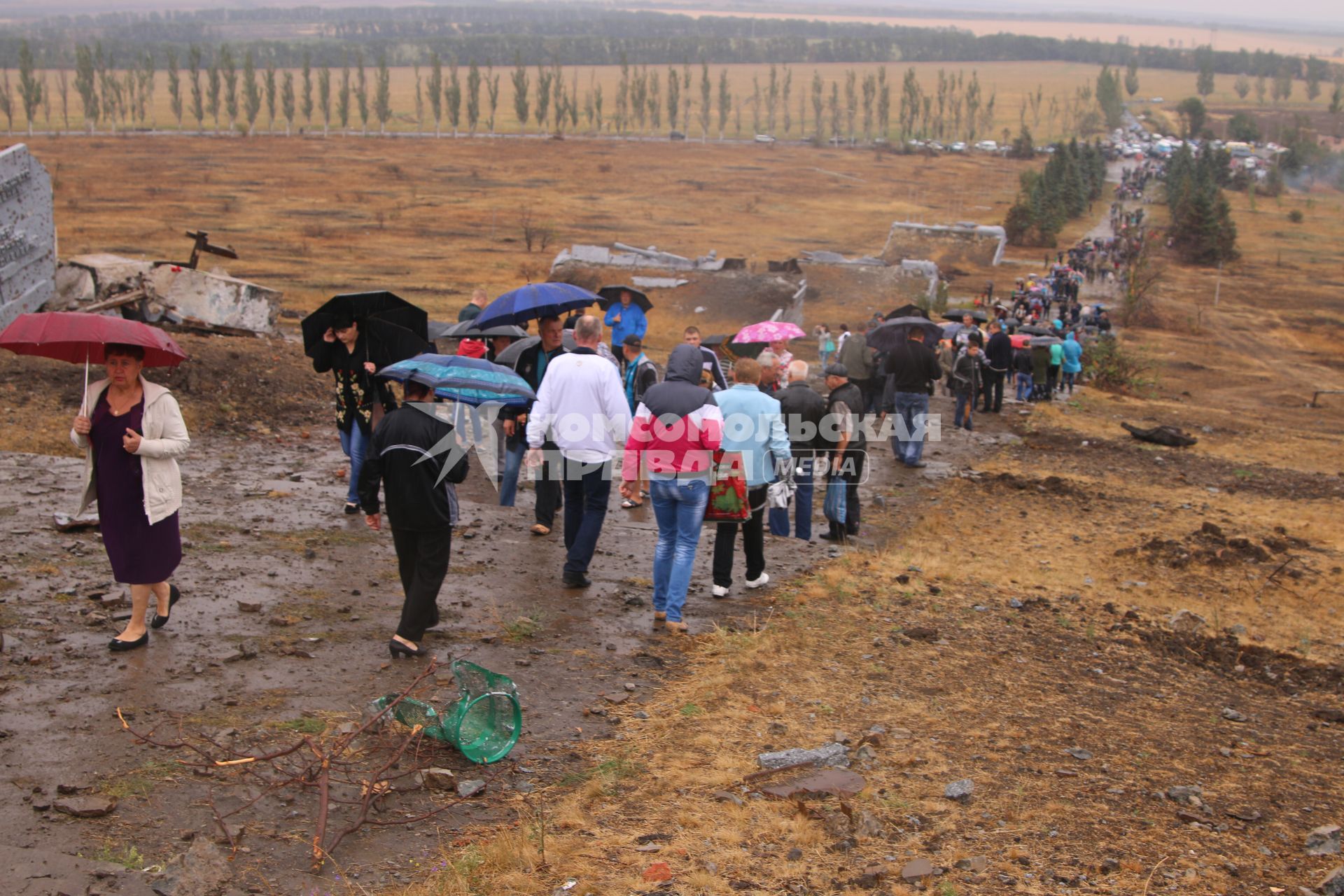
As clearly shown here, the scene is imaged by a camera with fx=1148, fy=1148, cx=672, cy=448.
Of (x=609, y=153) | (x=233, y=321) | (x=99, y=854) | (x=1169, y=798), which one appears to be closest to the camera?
(x=99, y=854)

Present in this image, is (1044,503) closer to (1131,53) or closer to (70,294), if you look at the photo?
(70,294)

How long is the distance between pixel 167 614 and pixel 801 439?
475 cm

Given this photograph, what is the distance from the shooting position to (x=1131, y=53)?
178750mm

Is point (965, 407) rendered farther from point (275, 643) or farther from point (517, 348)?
point (275, 643)

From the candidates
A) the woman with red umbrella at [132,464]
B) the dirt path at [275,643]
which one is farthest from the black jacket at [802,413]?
the woman with red umbrella at [132,464]

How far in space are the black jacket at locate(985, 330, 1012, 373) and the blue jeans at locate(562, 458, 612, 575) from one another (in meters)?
9.89

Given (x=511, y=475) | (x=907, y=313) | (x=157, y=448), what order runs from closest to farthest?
(x=157, y=448)
(x=511, y=475)
(x=907, y=313)

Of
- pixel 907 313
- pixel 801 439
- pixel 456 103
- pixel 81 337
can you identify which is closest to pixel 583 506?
pixel 801 439

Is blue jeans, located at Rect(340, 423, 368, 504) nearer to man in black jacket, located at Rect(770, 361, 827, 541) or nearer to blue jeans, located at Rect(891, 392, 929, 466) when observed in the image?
man in black jacket, located at Rect(770, 361, 827, 541)

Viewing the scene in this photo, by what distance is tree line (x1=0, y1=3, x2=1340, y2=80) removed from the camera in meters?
143

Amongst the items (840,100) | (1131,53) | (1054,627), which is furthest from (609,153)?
(1131,53)

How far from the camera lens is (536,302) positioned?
8.76 m

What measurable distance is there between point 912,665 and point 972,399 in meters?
9.19

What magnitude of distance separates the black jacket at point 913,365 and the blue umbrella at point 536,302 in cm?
425
